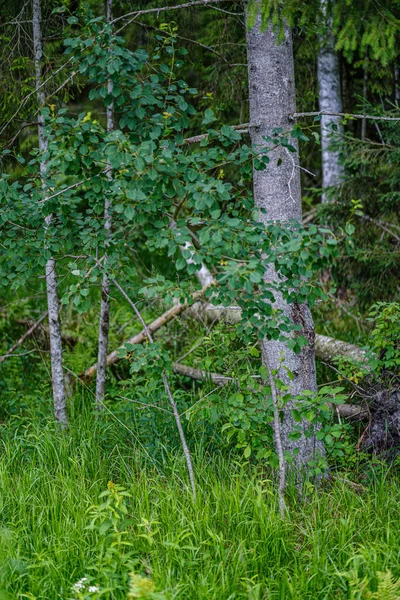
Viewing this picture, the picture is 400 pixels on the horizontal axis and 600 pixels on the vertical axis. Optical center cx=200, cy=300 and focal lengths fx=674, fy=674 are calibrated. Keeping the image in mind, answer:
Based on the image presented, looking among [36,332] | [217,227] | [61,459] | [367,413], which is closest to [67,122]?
[217,227]

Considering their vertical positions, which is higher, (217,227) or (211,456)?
(217,227)

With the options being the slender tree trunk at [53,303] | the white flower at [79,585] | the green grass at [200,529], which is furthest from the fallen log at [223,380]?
the white flower at [79,585]

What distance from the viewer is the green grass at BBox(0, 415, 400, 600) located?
342 centimetres

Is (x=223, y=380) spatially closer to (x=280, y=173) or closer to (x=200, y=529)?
(x=280, y=173)

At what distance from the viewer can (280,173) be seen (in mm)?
4477

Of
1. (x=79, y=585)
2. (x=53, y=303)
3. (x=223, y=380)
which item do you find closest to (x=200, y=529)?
(x=79, y=585)

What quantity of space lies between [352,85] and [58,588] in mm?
8064

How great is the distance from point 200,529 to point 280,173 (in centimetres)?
230

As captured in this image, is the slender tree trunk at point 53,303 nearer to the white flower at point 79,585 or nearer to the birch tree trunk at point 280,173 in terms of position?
the birch tree trunk at point 280,173

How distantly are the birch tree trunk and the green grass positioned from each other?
58 centimetres

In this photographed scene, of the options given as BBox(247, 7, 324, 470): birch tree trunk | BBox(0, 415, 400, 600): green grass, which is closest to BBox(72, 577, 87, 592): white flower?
BBox(0, 415, 400, 600): green grass

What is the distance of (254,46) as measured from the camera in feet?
14.6

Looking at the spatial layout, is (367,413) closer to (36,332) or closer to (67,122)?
(67,122)

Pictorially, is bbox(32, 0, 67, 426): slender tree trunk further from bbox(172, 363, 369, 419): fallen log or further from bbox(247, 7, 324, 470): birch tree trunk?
bbox(247, 7, 324, 470): birch tree trunk
